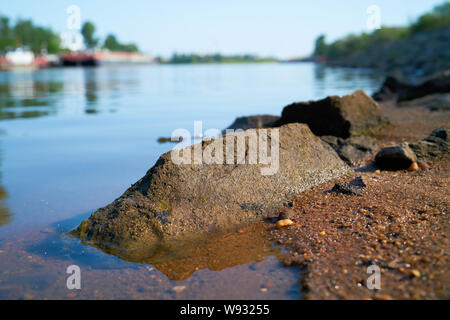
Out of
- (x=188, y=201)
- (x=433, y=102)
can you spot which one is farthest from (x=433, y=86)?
(x=188, y=201)

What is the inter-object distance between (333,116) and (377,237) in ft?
12.4

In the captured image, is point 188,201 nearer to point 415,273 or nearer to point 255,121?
point 415,273

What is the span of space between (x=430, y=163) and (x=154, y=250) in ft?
11.0

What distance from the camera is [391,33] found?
56.0 m

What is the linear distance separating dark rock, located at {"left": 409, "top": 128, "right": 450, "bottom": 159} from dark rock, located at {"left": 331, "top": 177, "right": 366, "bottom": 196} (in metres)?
1.22

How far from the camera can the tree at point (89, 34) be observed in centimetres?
12462

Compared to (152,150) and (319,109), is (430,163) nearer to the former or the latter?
(319,109)

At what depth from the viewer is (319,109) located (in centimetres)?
648

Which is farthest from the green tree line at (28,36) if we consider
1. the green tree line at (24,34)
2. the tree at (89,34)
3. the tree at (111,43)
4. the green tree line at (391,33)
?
the green tree line at (391,33)

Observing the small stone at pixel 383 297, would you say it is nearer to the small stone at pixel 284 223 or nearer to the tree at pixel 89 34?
the small stone at pixel 284 223

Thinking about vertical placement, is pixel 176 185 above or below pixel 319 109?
below

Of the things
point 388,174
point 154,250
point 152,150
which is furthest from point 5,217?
point 388,174

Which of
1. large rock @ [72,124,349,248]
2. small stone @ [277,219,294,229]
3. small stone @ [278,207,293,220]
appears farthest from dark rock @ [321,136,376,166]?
small stone @ [277,219,294,229]

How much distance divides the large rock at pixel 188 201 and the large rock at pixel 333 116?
2.71 m
